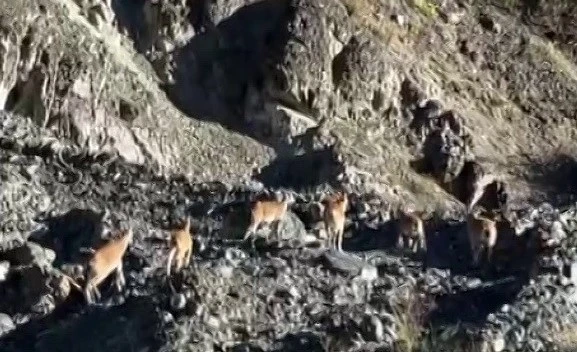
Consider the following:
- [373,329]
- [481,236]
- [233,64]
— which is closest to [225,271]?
[373,329]

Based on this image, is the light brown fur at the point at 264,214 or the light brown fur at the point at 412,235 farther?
the light brown fur at the point at 412,235

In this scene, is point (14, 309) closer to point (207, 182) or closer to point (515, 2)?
point (207, 182)

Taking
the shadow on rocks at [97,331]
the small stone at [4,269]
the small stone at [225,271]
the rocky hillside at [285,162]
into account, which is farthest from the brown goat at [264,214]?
the shadow on rocks at [97,331]

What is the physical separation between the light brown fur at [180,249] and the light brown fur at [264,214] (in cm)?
148

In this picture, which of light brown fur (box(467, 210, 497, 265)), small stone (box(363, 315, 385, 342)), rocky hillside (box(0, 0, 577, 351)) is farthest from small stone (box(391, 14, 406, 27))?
small stone (box(363, 315, 385, 342))

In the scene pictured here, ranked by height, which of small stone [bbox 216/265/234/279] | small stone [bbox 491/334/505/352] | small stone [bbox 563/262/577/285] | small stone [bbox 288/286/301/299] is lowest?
small stone [bbox 491/334/505/352]

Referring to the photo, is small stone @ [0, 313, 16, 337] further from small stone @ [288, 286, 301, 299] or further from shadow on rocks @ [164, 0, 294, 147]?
shadow on rocks @ [164, 0, 294, 147]

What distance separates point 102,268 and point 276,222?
3.76 meters

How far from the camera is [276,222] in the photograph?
24.2 metres

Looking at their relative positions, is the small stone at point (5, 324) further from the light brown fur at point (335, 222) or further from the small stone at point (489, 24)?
the small stone at point (489, 24)

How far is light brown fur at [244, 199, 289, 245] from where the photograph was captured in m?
23.9

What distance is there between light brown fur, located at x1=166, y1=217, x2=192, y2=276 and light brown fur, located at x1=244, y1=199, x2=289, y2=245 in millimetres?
1478

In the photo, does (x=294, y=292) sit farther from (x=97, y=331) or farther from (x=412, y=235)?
(x=412, y=235)

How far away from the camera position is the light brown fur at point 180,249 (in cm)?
2156
